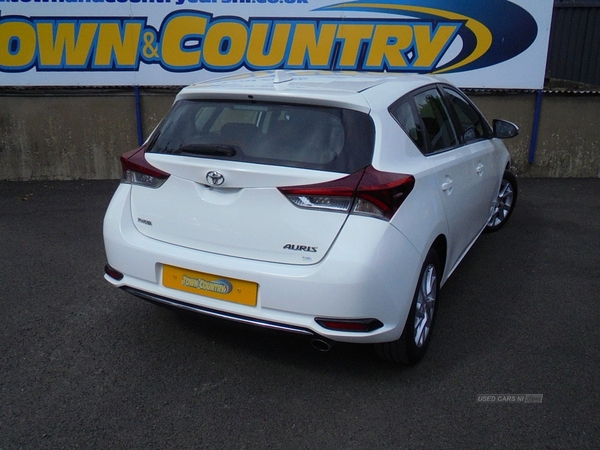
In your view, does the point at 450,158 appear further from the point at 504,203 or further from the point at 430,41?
the point at 430,41

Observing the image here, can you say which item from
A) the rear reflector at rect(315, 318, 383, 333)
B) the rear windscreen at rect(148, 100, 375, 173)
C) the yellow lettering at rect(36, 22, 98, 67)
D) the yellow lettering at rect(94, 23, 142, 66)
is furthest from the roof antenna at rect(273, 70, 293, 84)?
the yellow lettering at rect(36, 22, 98, 67)

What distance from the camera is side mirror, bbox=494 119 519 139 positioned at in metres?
5.11

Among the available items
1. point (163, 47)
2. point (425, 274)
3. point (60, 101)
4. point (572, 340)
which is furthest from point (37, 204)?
point (572, 340)

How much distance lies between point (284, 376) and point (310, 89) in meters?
1.62

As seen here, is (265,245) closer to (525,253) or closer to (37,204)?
(525,253)

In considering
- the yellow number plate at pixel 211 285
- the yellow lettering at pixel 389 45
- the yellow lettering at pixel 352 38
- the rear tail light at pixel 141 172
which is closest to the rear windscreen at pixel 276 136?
the rear tail light at pixel 141 172

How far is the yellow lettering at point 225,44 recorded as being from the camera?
795 cm

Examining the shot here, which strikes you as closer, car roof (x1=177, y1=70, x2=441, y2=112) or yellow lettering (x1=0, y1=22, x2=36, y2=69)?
car roof (x1=177, y1=70, x2=441, y2=112)

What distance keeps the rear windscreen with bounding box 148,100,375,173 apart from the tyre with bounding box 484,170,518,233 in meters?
3.37

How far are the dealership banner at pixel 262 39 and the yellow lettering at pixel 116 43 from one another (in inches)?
0.5

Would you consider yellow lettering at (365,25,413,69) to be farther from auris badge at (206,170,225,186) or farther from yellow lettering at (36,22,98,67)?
auris badge at (206,170,225,186)

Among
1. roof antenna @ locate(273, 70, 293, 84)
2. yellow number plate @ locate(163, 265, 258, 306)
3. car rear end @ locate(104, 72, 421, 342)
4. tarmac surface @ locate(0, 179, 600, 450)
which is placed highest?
roof antenna @ locate(273, 70, 293, 84)

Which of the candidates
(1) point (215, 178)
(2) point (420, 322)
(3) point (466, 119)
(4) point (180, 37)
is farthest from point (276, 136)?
(4) point (180, 37)

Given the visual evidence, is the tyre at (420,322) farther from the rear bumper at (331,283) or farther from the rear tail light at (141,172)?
the rear tail light at (141,172)
